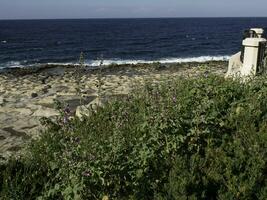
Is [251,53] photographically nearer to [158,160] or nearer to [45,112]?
[45,112]

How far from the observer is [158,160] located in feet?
18.5

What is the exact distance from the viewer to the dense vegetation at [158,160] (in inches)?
193

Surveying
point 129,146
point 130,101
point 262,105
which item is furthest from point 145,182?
point 130,101

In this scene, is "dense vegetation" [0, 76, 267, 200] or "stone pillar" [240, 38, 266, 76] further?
"stone pillar" [240, 38, 266, 76]

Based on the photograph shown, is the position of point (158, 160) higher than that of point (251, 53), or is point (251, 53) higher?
point (251, 53)

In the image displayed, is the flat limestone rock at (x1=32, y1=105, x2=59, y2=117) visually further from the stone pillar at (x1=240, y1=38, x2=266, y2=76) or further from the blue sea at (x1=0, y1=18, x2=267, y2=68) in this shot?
the stone pillar at (x1=240, y1=38, x2=266, y2=76)

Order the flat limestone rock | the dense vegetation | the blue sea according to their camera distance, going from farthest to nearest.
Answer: the blue sea
the flat limestone rock
the dense vegetation

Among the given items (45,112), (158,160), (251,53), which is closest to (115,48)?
(45,112)

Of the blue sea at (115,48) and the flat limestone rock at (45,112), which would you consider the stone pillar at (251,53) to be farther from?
the flat limestone rock at (45,112)

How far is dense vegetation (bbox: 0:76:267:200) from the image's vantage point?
4910 mm

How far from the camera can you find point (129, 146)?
18.6 feet

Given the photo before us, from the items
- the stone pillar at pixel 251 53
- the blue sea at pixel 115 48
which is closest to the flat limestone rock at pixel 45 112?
the blue sea at pixel 115 48

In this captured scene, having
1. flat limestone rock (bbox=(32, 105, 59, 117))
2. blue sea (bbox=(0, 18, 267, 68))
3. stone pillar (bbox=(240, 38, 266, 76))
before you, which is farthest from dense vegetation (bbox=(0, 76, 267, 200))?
blue sea (bbox=(0, 18, 267, 68))

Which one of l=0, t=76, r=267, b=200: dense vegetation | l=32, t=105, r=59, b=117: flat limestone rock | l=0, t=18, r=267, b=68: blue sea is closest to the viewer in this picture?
l=0, t=76, r=267, b=200: dense vegetation
